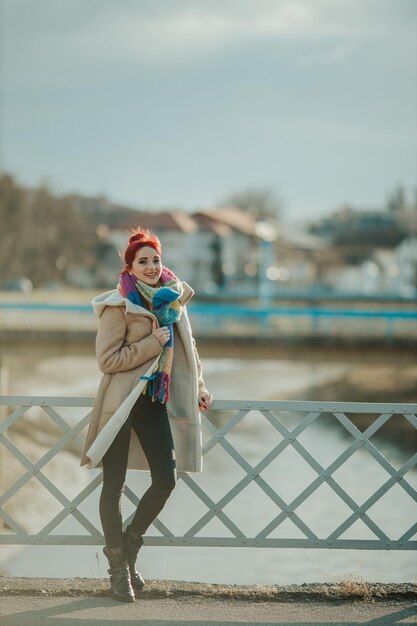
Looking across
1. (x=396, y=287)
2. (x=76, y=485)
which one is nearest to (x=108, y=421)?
(x=76, y=485)

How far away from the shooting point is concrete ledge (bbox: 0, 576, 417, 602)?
195 inches

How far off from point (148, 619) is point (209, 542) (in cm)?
89

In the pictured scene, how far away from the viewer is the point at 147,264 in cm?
477

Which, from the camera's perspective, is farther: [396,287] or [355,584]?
[396,287]

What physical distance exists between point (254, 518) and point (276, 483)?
9.72 feet

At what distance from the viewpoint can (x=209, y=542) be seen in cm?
538

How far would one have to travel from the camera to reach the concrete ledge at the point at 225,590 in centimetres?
496

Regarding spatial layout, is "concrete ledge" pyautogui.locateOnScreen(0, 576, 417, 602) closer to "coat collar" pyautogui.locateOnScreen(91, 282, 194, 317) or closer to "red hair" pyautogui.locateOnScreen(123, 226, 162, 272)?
"coat collar" pyautogui.locateOnScreen(91, 282, 194, 317)

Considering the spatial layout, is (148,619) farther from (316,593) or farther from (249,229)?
(249,229)

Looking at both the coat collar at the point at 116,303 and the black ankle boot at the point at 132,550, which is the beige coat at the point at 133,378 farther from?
the black ankle boot at the point at 132,550

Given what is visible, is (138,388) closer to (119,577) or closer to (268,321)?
(119,577)

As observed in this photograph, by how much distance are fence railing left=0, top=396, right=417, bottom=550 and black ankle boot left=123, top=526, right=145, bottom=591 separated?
31 cm

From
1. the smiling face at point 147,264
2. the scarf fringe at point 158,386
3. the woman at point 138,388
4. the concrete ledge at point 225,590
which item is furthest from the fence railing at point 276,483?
the smiling face at point 147,264

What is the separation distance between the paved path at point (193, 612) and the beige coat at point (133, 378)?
0.68 metres
